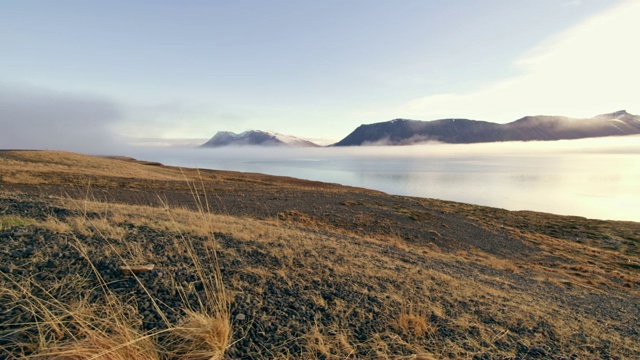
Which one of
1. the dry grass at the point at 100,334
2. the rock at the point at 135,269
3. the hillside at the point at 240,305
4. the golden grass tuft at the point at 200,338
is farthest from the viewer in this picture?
the rock at the point at 135,269

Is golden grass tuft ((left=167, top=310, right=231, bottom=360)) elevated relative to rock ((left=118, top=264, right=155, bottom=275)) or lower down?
lower down

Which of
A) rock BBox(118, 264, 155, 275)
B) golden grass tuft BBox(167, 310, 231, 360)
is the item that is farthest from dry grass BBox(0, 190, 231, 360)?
rock BBox(118, 264, 155, 275)

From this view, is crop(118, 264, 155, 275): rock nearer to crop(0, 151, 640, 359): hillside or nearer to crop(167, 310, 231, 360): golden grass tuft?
crop(0, 151, 640, 359): hillside

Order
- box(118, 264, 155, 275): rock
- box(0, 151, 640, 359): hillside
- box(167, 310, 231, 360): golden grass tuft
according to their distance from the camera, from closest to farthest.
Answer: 1. box(167, 310, 231, 360): golden grass tuft
2. box(0, 151, 640, 359): hillside
3. box(118, 264, 155, 275): rock

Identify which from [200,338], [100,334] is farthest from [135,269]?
[200,338]

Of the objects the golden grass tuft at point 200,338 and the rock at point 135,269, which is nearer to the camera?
the golden grass tuft at point 200,338

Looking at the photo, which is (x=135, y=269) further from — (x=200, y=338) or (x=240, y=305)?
(x=200, y=338)

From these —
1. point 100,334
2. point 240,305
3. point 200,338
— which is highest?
point 100,334

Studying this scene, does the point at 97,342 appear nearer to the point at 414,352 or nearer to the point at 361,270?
the point at 414,352

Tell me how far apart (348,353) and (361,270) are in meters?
3.47

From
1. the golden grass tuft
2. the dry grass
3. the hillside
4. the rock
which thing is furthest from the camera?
the rock

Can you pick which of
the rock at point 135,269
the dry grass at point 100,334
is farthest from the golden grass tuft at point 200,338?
the rock at point 135,269

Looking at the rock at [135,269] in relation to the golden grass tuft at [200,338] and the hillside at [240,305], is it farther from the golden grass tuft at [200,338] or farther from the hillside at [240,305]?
the golden grass tuft at [200,338]

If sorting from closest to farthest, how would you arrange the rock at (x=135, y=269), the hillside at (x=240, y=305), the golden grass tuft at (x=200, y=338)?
the golden grass tuft at (x=200, y=338) → the hillside at (x=240, y=305) → the rock at (x=135, y=269)
